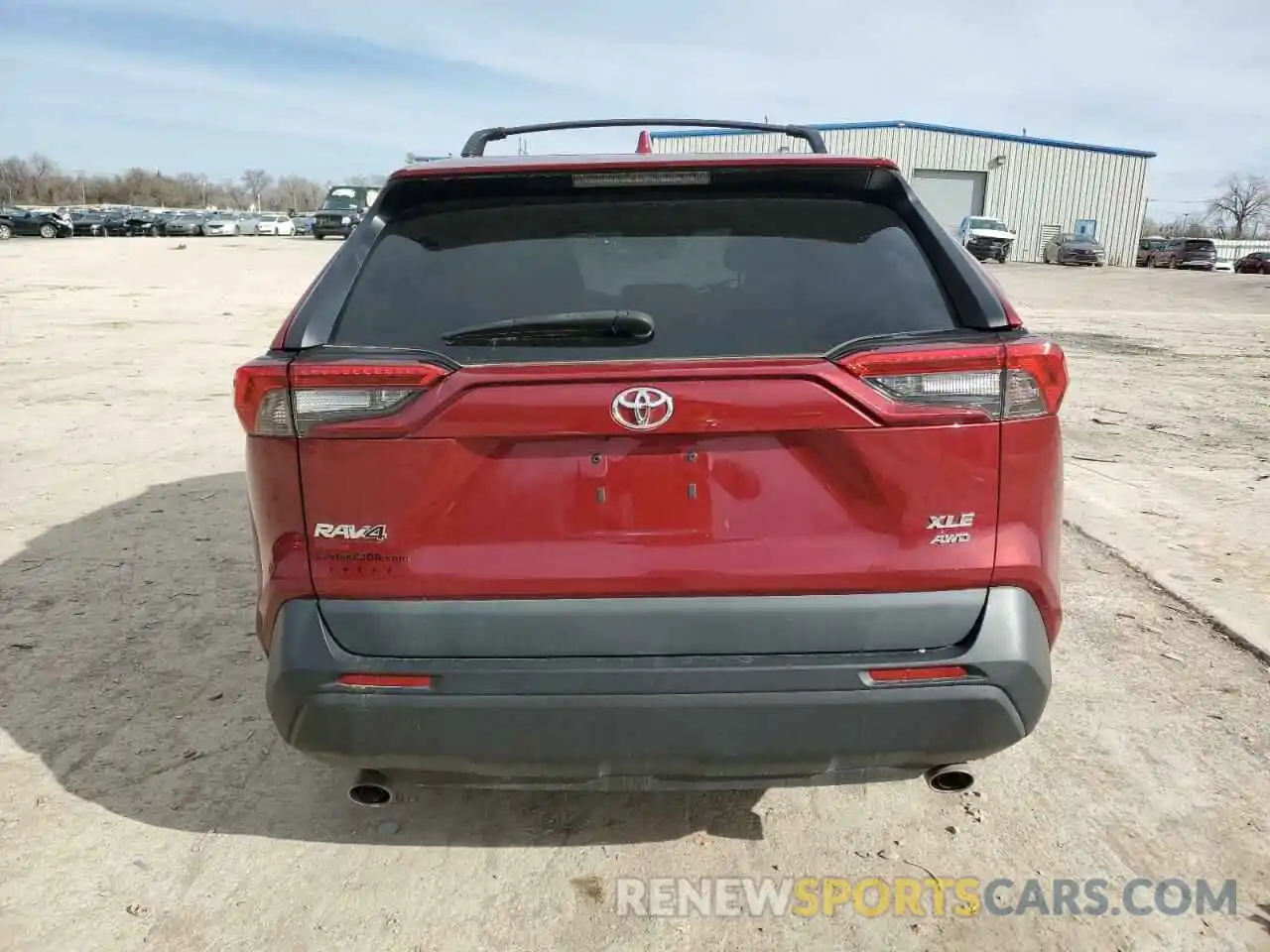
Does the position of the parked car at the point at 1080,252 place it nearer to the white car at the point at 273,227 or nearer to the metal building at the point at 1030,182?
the metal building at the point at 1030,182

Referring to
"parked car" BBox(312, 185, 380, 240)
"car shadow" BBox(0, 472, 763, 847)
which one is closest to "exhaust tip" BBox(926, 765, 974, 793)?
"car shadow" BBox(0, 472, 763, 847)

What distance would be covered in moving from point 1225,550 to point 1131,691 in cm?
195

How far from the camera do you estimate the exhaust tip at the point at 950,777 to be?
2316 mm

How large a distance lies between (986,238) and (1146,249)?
16.8 m

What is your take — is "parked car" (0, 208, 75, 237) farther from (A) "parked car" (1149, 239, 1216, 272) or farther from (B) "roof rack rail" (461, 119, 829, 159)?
(A) "parked car" (1149, 239, 1216, 272)

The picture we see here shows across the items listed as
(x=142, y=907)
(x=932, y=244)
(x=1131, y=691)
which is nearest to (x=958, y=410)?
(x=932, y=244)

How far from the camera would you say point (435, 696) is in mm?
2070

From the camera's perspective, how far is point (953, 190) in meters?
48.8

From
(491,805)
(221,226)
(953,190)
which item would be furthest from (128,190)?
(491,805)

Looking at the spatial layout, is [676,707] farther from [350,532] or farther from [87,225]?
[87,225]

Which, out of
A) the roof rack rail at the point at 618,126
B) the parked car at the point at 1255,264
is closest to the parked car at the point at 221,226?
the parked car at the point at 1255,264

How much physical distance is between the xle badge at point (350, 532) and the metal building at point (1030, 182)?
1941 inches

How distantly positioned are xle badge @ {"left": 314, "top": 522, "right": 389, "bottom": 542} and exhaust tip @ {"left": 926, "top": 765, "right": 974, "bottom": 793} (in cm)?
145

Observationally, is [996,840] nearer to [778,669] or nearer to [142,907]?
[778,669]
